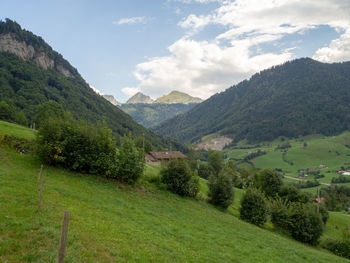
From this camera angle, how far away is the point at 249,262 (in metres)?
17.8

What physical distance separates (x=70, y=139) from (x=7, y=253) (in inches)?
826

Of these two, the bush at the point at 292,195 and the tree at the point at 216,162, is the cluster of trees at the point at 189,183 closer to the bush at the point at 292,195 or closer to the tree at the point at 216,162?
the bush at the point at 292,195

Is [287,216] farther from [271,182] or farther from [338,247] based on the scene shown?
[271,182]

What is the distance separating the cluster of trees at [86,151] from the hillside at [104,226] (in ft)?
5.51

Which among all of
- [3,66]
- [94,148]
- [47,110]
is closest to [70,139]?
[94,148]

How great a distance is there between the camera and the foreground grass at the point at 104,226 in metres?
11.3

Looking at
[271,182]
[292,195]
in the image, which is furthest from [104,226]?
[271,182]

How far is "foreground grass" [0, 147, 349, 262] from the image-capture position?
11.3 m

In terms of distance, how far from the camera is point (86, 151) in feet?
98.5

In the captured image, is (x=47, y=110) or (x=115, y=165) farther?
(x=47, y=110)

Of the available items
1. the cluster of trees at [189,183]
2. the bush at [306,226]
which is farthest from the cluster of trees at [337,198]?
the cluster of trees at [189,183]

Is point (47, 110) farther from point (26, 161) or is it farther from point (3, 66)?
point (3, 66)

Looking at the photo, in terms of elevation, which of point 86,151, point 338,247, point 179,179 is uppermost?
point 86,151

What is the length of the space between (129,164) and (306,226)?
3458 centimetres
